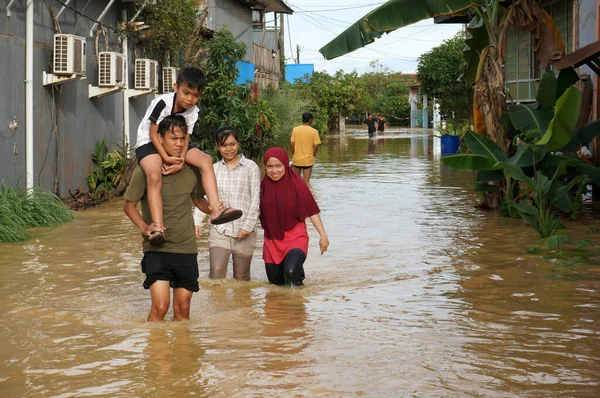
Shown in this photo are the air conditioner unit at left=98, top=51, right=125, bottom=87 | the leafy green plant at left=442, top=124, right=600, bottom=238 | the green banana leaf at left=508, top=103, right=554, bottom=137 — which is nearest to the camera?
the leafy green plant at left=442, top=124, right=600, bottom=238

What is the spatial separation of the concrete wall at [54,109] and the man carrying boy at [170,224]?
7.48 metres

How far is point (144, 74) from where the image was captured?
19469 mm

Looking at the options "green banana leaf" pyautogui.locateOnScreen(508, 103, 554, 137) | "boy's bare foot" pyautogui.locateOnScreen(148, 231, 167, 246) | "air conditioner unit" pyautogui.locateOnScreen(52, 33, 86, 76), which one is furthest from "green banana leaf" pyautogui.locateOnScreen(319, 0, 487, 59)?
"boy's bare foot" pyautogui.locateOnScreen(148, 231, 167, 246)

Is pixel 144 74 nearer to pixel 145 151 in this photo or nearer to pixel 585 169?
pixel 585 169

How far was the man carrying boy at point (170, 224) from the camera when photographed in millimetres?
6344

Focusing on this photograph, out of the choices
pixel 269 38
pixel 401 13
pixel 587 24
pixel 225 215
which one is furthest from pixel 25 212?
pixel 269 38

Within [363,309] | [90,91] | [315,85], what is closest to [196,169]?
[363,309]

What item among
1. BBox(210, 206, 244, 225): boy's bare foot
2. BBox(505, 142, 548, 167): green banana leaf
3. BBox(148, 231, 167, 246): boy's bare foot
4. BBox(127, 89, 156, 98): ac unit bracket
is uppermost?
BBox(127, 89, 156, 98): ac unit bracket

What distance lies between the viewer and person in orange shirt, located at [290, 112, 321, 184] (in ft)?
55.4

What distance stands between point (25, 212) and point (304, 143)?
236 inches

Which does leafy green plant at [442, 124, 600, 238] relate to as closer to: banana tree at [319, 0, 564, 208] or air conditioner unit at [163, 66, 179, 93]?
banana tree at [319, 0, 564, 208]

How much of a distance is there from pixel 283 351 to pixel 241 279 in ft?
8.05

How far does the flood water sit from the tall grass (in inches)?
11.1

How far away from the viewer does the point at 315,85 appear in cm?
5388
